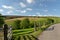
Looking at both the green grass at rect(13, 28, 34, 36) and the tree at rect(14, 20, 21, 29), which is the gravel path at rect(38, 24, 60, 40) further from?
the tree at rect(14, 20, 21, 29)

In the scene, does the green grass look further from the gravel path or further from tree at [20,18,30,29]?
the gravel path

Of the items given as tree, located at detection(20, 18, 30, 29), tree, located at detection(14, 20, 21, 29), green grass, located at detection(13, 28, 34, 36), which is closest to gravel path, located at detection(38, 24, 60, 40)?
green grass, located at detection(13, 28, 34, 36)

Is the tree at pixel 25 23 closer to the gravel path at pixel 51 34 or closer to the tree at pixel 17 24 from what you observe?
the tree at pixel 17 24

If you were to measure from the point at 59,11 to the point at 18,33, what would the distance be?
829 millimetres

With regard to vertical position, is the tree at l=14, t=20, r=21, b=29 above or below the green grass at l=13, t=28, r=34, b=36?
above

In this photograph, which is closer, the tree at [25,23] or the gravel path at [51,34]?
the tree at [25,23]

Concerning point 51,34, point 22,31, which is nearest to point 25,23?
point 22,31

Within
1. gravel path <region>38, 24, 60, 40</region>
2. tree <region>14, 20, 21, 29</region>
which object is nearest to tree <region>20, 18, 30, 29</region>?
tree <region>14, 20, 21, 29</region>

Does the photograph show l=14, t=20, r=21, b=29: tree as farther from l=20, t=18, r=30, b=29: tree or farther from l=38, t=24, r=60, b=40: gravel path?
l=38, t=24, r=60, b=40: gravel path

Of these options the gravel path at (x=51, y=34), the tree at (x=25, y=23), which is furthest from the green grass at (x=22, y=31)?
the gravel path at (x=51, y=34)

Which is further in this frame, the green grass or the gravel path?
the gravel path

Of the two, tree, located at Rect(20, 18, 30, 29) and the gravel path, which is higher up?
tree, located at Rect(20, 18, 30, 29)

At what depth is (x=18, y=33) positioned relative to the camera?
2314 millimetres

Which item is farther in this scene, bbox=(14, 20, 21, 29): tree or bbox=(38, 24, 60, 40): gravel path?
bbox=(38, 24, 60, 40): gravel path
